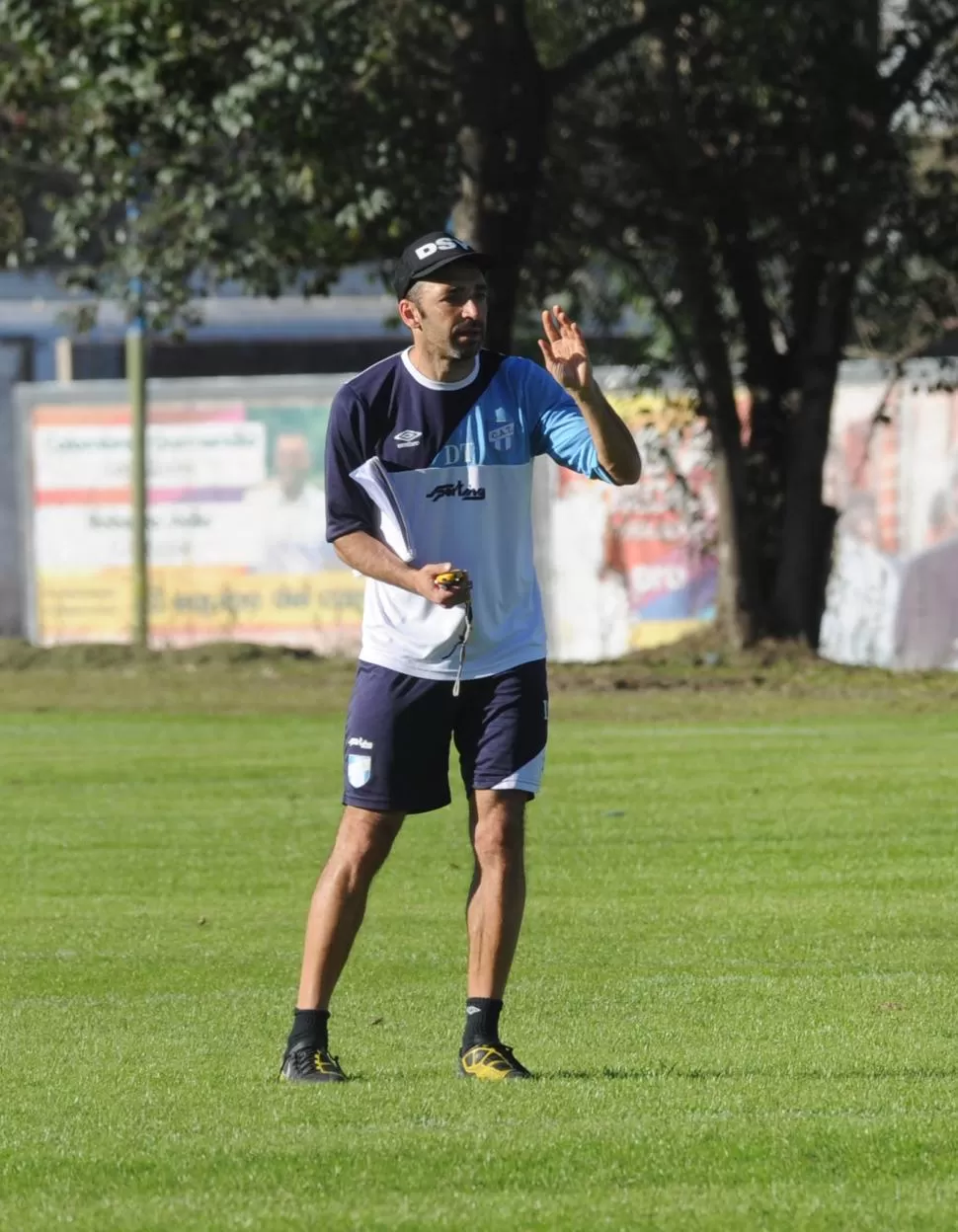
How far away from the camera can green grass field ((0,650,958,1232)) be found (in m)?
5.18

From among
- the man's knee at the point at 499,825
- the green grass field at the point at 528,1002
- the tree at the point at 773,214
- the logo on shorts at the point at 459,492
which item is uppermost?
the tree at the point at 773,214

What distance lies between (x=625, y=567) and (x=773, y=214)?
235 inches

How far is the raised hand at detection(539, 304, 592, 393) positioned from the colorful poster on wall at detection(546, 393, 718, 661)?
21615 millimetres

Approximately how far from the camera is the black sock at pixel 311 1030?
672 cm

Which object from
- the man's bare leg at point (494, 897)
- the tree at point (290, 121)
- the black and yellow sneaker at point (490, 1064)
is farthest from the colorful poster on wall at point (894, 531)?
the black and yellow sneaker at point (490, 1064)

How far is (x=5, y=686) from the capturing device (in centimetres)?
2525

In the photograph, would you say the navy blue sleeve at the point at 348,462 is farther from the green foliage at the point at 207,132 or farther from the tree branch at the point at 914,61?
the tree branch at the point at 914,61

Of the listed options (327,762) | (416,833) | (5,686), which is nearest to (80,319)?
(5,686)

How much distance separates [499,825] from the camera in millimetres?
6828

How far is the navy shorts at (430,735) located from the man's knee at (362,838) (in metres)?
0.04

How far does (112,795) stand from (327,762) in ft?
7.42

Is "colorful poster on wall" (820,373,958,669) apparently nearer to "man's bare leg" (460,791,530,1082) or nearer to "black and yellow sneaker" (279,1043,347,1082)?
"man's bare leg" (460,791,530,1082)

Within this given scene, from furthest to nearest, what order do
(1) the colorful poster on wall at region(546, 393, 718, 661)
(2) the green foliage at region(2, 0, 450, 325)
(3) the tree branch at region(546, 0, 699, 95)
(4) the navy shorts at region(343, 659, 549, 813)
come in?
(1) the colorful poster on wall at region(546, 393, 718, 661), (3) the tree branch at region(546, 0, 699, 95), (2) the green foliage at region(2, 0, 450, 325), (4) the navy shorts at region(343, 659, 549, 813)

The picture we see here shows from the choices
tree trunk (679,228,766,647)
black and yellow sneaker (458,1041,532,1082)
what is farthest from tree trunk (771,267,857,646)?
black and yellow sneaker (458,1041,532,1082)
